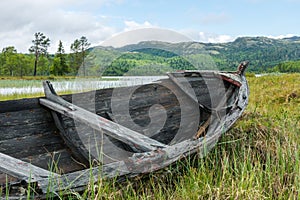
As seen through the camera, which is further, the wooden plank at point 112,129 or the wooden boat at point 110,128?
the wooden plank at point 112,129

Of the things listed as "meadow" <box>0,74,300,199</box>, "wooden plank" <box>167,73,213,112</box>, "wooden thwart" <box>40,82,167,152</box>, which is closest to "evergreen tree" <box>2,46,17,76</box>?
"wooden plank" <box>167,73,213,112</box>

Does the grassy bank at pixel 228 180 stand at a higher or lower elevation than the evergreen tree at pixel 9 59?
lower

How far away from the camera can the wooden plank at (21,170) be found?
1.66 metres

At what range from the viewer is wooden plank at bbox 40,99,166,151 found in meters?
2.26

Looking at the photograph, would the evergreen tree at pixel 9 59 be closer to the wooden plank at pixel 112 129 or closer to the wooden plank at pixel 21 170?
the wooden plank at pixel 112 129

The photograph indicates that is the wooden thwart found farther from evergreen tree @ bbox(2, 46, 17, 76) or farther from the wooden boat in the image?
evergreen tree @ bbox(2, 46, 17, 76)

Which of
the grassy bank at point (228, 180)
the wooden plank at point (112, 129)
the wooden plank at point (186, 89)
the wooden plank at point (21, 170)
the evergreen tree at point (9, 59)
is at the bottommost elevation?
the grassy bank at point (228, 180)

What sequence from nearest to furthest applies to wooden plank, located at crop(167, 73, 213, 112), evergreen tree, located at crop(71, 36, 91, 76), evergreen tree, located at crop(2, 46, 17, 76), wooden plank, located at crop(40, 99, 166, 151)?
1. wooden plank, located at crop(40, 99, 166, 151)
2. wooden plank, located at crop(167, 73, 213, 112)
3. evergreen tree, located at crop(71, 36, 91, 76)
4. evergreen tree, located at crop(2, 46, 17, 76)

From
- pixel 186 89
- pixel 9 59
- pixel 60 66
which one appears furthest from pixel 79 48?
pixel 186 89

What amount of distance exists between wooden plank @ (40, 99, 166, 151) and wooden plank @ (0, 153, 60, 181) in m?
0.66

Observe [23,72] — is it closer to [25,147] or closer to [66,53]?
[66,53]

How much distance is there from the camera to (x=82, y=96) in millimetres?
3150

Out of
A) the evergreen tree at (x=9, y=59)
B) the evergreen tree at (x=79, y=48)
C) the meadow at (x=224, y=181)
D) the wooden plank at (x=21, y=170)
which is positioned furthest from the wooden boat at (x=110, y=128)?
the evergreen tree at (x=9, y=59)

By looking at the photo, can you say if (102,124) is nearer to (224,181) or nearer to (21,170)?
(21,170)
